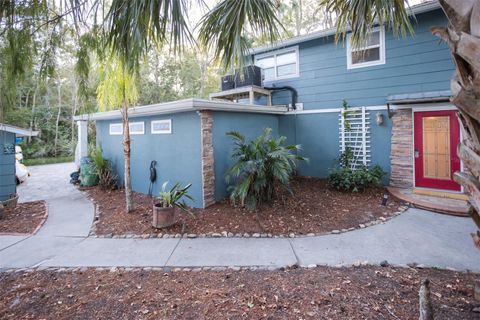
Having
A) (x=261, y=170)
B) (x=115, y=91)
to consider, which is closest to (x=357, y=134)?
(x=261, y=170)

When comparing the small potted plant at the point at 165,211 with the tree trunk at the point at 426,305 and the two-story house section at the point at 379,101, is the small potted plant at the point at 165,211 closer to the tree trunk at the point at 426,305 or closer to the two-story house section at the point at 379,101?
the tree trunk at the point at 426,305

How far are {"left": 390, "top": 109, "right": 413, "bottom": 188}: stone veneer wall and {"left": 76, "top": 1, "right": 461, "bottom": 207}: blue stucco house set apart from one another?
0.08 feet

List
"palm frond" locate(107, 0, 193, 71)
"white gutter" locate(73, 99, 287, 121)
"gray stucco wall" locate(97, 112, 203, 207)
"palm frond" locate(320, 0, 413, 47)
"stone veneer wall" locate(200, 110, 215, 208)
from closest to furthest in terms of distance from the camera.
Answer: "palm frond" locate(107, 0, 193, 71), "palm frond" locate(320, 0, 413, 47), "white gutter" locate(73, 99, 287, 121), "stone veneer wall" locate(200, 110, 215, 208), "gray stucco wall" locate(97, 112, 203, 207)

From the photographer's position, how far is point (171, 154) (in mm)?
6312

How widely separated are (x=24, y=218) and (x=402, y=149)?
940 cm

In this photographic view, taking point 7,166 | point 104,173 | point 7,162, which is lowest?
point 104,173

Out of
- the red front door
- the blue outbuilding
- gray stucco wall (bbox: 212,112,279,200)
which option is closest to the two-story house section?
the red front door

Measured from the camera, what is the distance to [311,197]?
6348 millimetres

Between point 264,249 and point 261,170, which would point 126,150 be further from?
point 264,249

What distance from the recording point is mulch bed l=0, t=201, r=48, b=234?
4899mm

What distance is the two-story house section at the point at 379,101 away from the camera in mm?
6379

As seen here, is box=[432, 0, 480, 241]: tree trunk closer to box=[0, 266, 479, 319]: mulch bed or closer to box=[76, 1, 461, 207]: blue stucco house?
box=[0, 266, 479, 319]: mulch bed

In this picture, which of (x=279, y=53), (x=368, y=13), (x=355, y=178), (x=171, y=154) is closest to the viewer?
(x=368, y=13)

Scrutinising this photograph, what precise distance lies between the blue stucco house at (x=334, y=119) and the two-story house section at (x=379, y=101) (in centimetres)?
3
